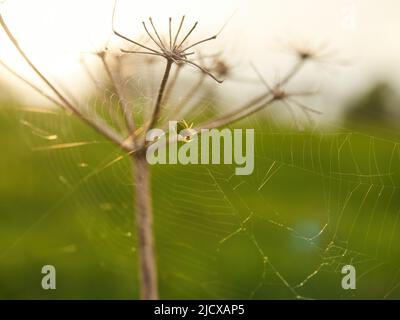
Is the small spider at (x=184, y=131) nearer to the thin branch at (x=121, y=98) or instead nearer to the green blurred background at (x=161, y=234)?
the thin branch at (x=121, y=98)

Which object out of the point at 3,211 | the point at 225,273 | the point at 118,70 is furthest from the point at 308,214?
the point at 118,70

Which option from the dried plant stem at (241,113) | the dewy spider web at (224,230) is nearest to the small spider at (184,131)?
the dried plant stem at (241,113)

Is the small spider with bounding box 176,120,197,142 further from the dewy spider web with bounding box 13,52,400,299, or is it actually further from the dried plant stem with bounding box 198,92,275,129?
the dewy spider web with bounding box 13,52,400,299

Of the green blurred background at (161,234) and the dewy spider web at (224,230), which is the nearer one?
the dewy spider web at (224,230)

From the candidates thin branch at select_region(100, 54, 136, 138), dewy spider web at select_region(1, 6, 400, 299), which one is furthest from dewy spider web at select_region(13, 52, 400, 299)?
thin branch at select_region(100, 54, 136, 138)

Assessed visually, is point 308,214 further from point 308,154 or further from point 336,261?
point 336,261

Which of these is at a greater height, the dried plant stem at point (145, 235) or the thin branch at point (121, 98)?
the thin branch at point (121, 98)

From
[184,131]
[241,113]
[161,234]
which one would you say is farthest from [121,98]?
[161,234]

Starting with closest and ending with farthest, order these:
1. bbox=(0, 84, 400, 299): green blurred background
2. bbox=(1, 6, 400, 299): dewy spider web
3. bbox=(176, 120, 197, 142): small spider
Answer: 1. bbox=(176, 120, 197, 142): small spider
2. bbox=(1, 6, 400, 299): dewy spider web
3. bbox=(0, 84, 400, 299): green blurred background

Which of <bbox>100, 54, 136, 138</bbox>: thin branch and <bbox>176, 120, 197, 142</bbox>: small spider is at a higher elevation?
<bbox>100, 54, 136, 138</bbox>: thin branch

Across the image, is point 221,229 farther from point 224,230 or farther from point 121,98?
point 121,98


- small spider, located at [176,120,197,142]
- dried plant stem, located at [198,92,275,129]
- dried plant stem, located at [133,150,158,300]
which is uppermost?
dried plant stem, located at [198,92,275,129]
